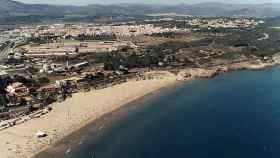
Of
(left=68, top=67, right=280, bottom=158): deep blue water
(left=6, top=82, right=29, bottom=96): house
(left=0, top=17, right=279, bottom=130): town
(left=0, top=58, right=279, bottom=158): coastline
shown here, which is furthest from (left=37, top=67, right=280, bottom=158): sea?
(left=6, top=82, right=29, bottom=96): house

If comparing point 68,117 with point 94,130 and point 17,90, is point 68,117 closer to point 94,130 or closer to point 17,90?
point 94,130

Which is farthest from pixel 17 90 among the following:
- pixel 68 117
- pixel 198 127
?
pixel 198 127

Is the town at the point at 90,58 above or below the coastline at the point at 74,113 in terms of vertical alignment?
above

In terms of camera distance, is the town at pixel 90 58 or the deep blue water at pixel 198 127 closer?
the deep blue water at pixel 198 127

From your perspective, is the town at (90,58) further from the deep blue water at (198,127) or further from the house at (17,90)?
the deep blue water at (198,127)

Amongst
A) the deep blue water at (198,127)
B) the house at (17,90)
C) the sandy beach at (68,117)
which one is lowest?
the deep blue water at (198,127)

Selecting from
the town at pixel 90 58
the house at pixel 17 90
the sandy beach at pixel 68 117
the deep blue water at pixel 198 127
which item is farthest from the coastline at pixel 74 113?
the house at pixel 17 90

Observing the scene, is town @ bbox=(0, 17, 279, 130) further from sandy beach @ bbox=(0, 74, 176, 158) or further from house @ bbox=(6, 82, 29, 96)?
sandy beach @ bbox=(0, 74, 176, 158)
